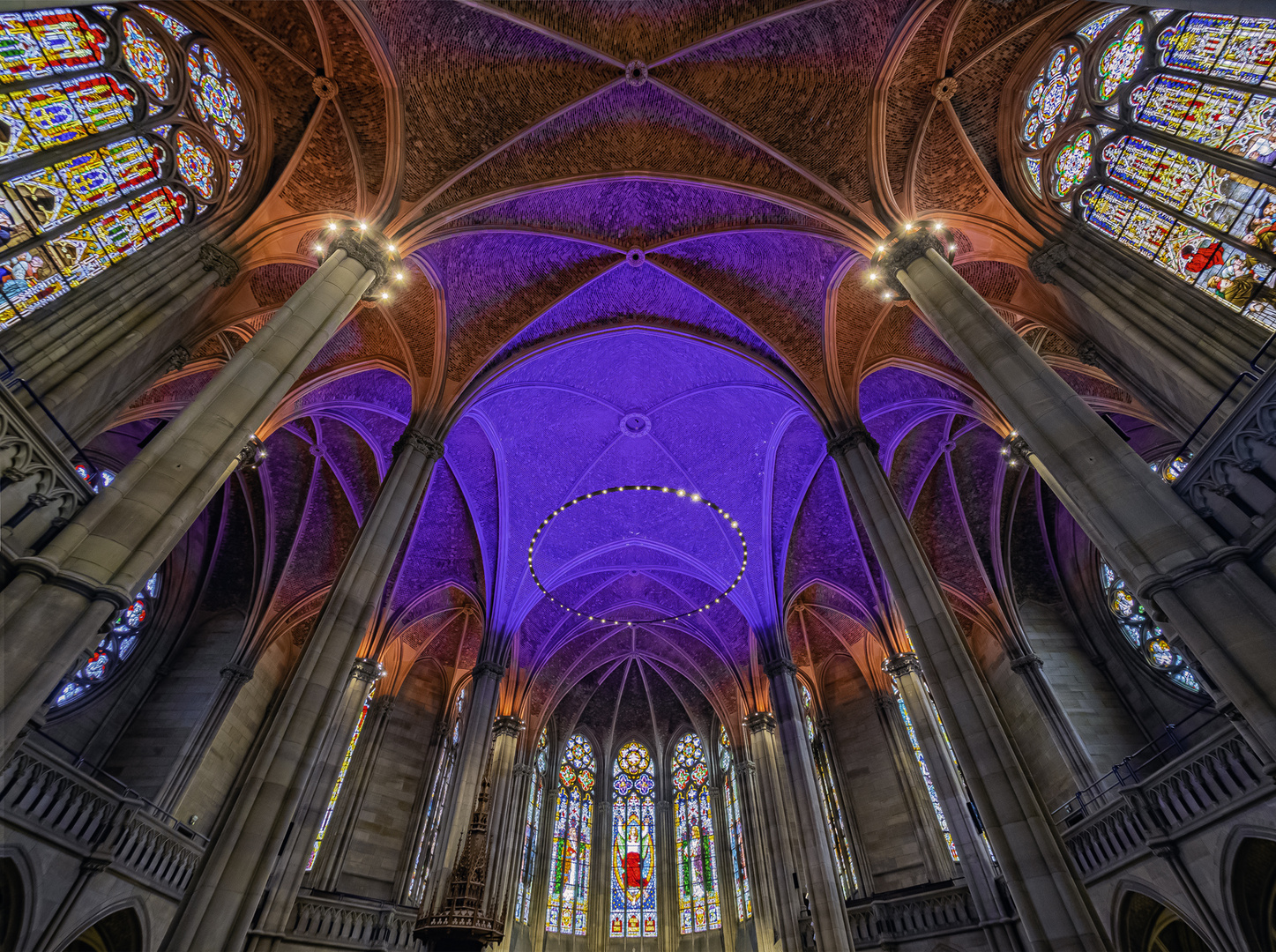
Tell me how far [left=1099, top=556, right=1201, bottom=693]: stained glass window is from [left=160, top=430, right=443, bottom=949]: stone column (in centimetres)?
1513

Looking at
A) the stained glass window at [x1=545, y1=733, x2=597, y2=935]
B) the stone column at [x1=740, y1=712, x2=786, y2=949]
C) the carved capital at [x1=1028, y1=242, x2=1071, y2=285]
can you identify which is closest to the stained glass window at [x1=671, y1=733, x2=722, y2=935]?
the stone column at [x1=740, y1=712, x2=786, y2=949]

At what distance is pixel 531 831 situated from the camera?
942 inches

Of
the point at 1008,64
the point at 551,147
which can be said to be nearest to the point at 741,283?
the point at 551,147

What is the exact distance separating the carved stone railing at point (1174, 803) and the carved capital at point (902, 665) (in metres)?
5.69

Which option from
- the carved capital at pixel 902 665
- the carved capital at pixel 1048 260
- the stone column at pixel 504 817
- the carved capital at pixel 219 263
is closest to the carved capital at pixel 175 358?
the carved capital at pixel 219 263

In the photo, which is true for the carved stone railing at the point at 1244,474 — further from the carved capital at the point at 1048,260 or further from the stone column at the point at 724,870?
the stone column at the point at 724,870

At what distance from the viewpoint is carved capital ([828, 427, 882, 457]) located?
45.2ft

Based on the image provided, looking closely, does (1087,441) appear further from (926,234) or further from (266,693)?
(266,693)

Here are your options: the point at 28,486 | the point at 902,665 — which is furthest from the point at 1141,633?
the point at 28,486

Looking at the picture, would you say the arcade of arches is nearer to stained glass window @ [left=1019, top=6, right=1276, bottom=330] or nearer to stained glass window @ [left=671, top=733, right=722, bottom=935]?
stained glass window @ [left=1019, top=6, right=1276, bottom=330]

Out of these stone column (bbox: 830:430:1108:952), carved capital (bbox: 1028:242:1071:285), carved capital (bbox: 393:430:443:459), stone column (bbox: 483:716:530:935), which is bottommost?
stone column (bbox: 830:430:1108:952)

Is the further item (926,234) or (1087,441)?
(926,234)

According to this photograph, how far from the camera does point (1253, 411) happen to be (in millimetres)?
5828

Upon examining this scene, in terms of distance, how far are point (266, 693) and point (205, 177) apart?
14360 millimetres
